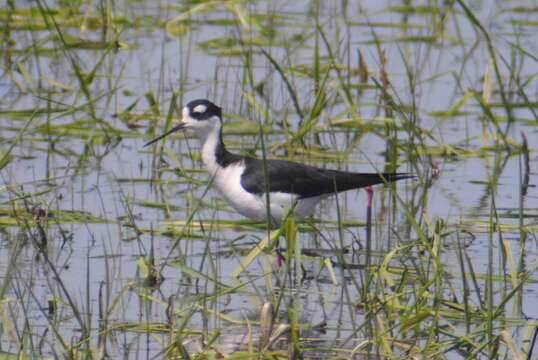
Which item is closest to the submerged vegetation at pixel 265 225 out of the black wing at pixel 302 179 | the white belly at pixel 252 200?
the white belly at pixel 252 200

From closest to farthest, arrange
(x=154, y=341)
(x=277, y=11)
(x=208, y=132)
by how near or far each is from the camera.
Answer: (x=154, y=341) < (x=208, y=132) < (x=277, y=11)

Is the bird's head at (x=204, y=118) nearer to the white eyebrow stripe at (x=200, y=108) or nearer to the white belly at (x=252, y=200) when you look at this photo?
the white eyebrow stripe at (x=200, y=108)

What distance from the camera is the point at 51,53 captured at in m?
11.6

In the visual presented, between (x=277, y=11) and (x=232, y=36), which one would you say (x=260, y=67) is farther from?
(x=277, y=11)

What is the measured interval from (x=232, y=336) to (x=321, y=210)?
8.24ft

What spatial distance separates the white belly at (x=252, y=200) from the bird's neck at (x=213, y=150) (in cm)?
14

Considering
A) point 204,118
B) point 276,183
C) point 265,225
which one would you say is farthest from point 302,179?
point 204,118

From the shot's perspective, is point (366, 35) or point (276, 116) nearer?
point (276, 116)

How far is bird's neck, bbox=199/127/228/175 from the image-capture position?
8.20 meters

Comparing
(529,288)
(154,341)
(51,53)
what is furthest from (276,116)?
(154,341)

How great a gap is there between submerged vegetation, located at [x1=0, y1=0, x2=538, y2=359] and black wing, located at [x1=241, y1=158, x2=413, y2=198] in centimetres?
26

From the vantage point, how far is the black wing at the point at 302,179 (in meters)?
7.85

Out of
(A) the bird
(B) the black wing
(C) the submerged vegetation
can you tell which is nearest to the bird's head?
(A) the bird

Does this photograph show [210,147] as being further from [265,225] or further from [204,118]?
[265,225]
